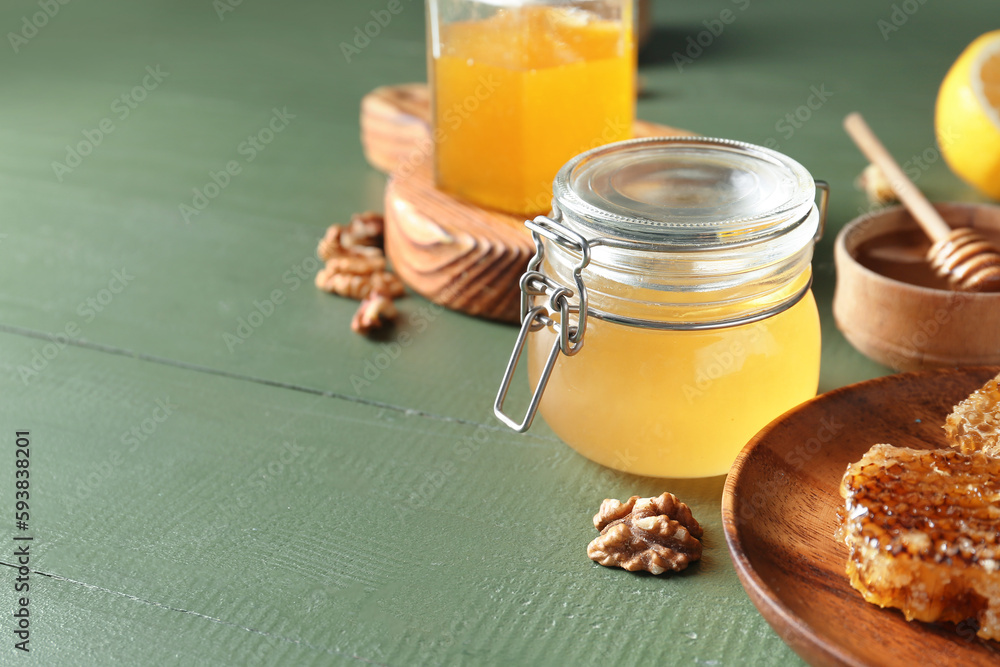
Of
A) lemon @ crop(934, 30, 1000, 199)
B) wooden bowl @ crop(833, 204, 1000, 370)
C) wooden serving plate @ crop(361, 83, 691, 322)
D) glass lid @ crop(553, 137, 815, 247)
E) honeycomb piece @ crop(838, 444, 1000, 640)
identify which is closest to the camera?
honeycomb piece @ crop(838, 444, 1000, 640)

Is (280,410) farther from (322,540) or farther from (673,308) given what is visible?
(673,308)

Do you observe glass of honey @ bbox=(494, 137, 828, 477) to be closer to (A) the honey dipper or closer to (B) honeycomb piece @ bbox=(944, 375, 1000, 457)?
(B) honeycomb piece @ bbox=(944, 375, 1000, 457)

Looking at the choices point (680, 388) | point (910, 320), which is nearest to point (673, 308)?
point (680, 388)

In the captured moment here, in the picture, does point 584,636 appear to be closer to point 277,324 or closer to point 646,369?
point 646,369

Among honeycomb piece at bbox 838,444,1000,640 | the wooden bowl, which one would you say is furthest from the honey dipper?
honeycomb piece at bbox 838,444,1000,640

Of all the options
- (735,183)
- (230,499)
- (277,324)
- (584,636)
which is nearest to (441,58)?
(277,324)

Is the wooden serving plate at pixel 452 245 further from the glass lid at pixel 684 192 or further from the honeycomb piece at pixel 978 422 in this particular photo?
the honeycomb piece at pixel 978 422

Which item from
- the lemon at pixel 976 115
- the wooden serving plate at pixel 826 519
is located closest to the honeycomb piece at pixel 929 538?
the wooden serving plate at pixel 826 519
